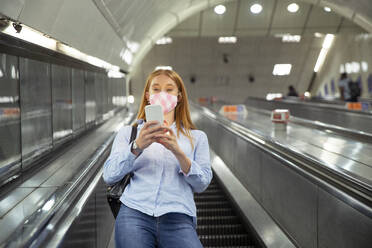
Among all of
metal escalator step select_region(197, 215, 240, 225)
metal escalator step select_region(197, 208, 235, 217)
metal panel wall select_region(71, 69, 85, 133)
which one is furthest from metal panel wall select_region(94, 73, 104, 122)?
metal escalator step select_region(197, 215, 240, 225)

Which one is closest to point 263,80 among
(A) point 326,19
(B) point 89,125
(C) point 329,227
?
(A) point 326,19

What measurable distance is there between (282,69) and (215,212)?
30.7m

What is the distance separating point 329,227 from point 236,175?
437 cm

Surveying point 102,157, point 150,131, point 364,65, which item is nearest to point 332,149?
point 102,157

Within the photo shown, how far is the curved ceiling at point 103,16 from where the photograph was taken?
4.60 meters

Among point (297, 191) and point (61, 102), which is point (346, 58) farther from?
point (297, 191)

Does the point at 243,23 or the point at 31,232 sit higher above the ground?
the point at 243,23

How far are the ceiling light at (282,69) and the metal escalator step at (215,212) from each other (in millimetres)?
30198

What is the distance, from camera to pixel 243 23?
71.9 feet

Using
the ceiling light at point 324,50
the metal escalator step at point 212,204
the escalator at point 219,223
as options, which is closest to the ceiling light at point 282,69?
the ceiling light at point 324,50

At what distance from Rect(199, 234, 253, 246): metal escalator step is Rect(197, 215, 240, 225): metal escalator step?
0.65m

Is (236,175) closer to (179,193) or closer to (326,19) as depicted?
(179,193)

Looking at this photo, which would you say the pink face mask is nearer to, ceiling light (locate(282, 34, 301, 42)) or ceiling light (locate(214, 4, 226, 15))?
ceiling light (locate(214, 4, 226, 15))

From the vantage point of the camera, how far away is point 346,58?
27828 mm
